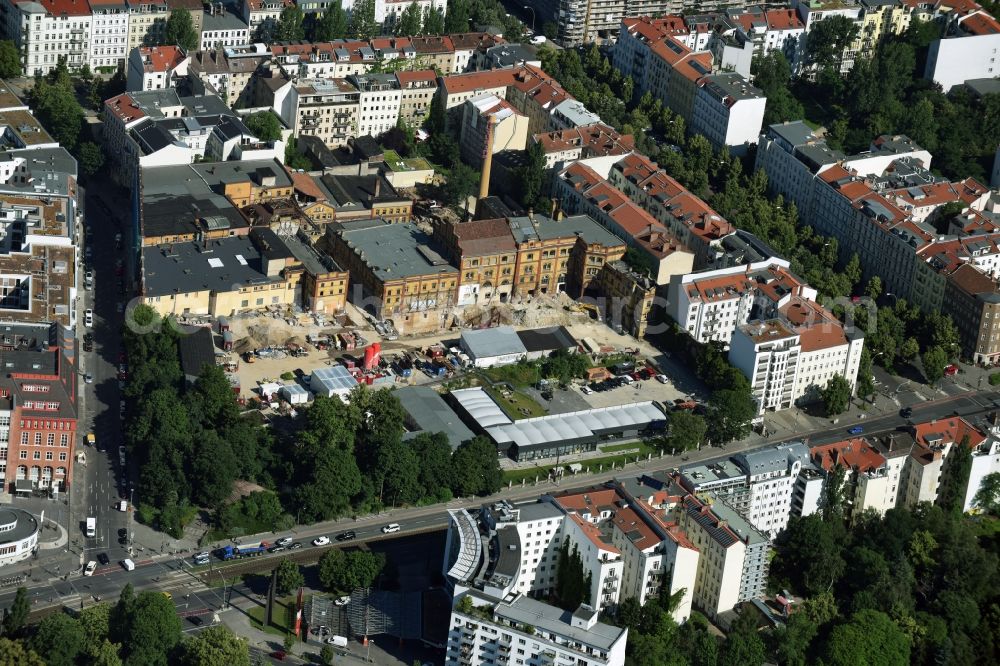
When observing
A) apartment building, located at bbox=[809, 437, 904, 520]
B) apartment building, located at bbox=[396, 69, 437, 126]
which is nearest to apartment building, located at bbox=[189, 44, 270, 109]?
apartment building, located at bbox=[396, 69, 437, 126]

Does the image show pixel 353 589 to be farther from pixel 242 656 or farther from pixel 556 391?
pixel 556 391

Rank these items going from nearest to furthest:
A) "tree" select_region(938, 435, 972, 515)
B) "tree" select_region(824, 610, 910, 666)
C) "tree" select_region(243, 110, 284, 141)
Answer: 1. "tree" select_region(824, 610, 910, 666)
2. "tree" select_region(938, 435, 972, 515)
3. "tree" select_region(243, 110, 284, 141)

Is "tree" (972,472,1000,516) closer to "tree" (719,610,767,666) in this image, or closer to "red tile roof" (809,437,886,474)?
"red tile roof" (809,437,886,474)

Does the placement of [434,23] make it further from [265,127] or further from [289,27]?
[265,127]

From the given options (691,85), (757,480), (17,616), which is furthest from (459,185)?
(17,616)

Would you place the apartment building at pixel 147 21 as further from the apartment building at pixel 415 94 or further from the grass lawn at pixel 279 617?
the grass lawn at pixel 279 617

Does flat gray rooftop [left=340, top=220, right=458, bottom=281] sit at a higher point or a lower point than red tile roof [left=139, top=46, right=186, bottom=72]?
lower
